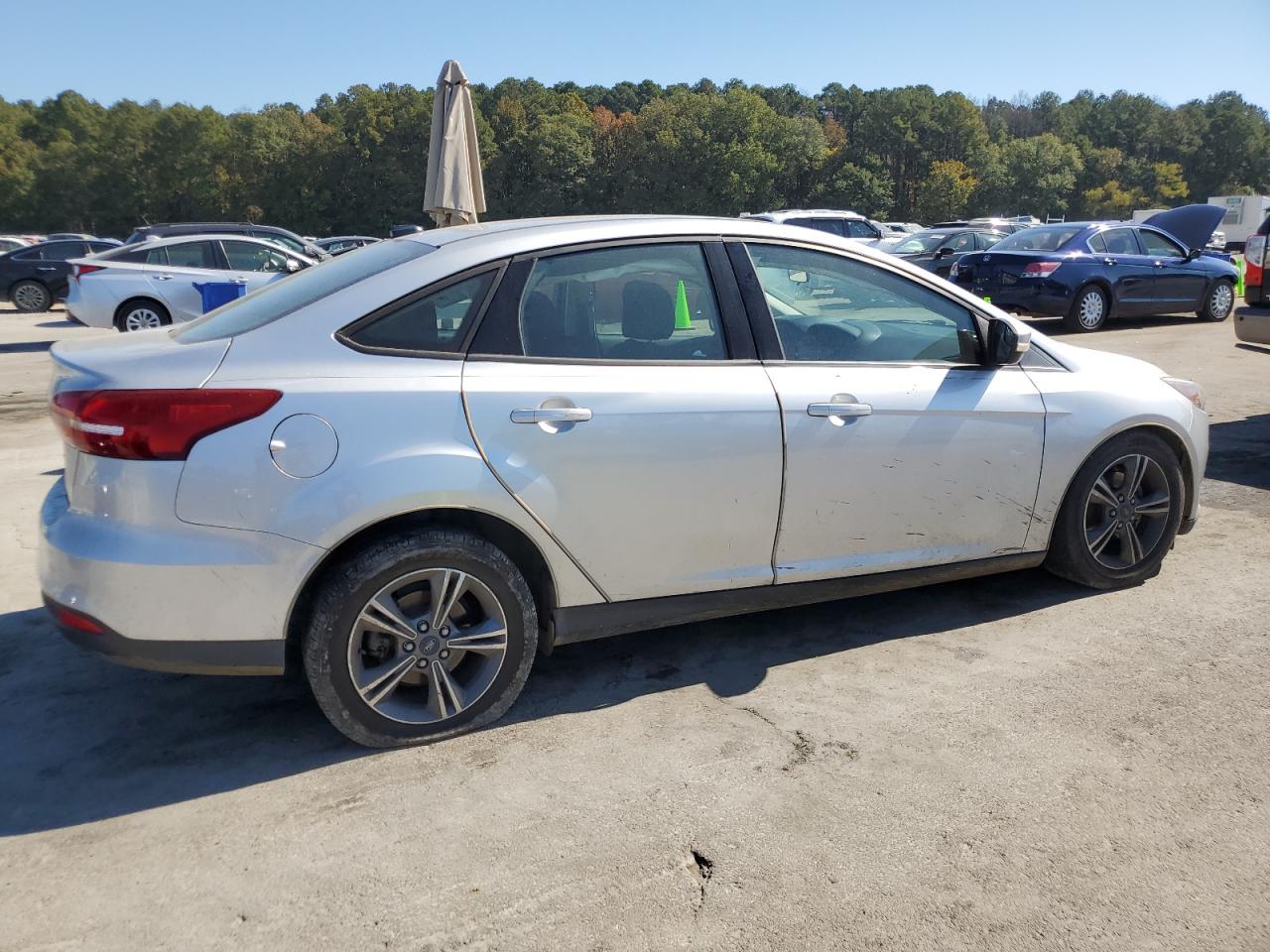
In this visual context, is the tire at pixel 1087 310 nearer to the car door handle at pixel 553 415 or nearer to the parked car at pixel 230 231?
the parked car at pixel 230 231

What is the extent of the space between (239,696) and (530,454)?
149 cm

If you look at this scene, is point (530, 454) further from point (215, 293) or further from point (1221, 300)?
point (1221, 300)

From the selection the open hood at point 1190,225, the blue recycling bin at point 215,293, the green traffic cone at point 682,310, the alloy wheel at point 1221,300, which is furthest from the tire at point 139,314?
the alloy wheel at point 1221,300

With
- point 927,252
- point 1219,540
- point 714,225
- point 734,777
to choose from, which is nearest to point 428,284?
point 714,225

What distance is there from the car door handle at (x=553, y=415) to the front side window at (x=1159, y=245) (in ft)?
47.0

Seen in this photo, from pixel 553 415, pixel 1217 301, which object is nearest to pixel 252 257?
pixel 553 415

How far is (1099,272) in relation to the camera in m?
14.4

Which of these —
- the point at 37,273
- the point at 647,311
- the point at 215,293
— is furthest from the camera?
the point at 37,273

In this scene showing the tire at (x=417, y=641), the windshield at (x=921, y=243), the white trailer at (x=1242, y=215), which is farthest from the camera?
the white trailer at (x=1242, y=215)

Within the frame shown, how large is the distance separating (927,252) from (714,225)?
16257 millimetres

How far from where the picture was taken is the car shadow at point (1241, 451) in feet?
21.6

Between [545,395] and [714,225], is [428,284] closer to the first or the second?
[545,395]

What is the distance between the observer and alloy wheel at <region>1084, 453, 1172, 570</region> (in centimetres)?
442

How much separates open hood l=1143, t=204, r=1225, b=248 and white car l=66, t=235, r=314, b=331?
13.3 metres
